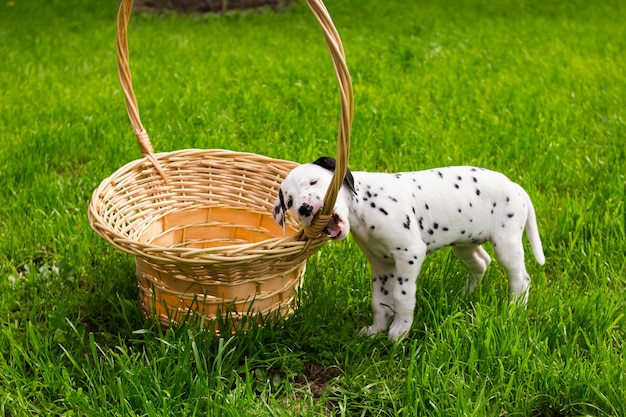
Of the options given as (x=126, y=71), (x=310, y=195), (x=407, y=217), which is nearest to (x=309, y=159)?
(x=126, y=71)

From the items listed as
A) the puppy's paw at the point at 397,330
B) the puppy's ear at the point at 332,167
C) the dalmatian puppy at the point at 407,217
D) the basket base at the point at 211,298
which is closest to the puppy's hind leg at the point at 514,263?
the dalmatian puppy at the point at 407,217

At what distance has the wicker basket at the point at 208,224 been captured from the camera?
2289mm

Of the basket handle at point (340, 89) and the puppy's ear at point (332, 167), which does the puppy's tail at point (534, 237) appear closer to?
the puppy's ear at point (332, 167)

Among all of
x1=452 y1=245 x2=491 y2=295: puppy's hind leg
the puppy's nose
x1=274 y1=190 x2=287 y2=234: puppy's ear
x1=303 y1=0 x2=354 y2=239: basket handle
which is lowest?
x1=452 y1=245 x2=491 y2=295: puppy's hind leg

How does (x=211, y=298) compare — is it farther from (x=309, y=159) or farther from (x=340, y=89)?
(x=309, y=159)

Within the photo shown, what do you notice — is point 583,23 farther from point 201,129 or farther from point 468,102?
point 201,129

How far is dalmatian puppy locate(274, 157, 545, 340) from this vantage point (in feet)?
7.76

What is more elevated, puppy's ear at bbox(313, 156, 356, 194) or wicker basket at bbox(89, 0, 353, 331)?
puppy's ear at bbox(313, 156, 356, 194)

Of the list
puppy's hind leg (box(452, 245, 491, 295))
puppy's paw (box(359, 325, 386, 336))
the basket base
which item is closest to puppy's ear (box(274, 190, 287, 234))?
the basket base

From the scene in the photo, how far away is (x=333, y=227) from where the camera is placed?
7.52ft

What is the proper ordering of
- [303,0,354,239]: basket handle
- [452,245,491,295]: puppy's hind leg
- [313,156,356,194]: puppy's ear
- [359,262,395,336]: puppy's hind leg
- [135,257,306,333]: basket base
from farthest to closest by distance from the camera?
[452,245,491,295]: puppy's hind leg, [359,262,395,336]: puppy's hind leg, [135,257,306,333]: basket base, [313,156,356,194]: puppy's ear, [303,0,354,239]: basket handle

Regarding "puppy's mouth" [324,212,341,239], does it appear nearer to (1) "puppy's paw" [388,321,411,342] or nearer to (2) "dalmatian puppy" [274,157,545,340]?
(2) "dalmatian puppy" [274,157,545,340]

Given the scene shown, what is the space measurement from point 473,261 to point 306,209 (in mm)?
870

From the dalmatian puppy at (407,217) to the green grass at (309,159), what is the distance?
→ 164 millimetres
